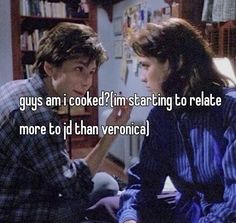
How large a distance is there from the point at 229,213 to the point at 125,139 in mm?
2288

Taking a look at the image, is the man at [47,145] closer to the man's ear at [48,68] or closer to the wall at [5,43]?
the man's ear at [48,68]

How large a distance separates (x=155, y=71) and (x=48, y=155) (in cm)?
38

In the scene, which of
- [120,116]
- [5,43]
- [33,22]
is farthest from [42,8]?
[120,116]

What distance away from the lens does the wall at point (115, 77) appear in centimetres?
327

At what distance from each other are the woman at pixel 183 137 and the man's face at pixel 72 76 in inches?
7.0

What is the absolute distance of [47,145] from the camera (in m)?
1.05

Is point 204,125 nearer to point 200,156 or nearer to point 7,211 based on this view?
point 200,156

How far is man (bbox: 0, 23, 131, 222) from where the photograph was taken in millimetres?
1044

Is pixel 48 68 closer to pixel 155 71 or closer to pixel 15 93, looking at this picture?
pixel 15 93

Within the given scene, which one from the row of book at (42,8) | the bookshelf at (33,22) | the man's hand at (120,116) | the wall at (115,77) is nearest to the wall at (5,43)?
the bookshelf at (33,22)

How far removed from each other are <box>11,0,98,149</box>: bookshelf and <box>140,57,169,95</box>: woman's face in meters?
2.39

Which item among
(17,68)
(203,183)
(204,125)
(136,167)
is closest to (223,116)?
(204,125)

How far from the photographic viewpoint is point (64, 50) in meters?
1.12

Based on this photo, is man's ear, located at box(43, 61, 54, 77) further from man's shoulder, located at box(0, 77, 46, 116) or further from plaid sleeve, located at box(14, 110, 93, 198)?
plaid sleeve, located at box(14, 110, 93, 198)
